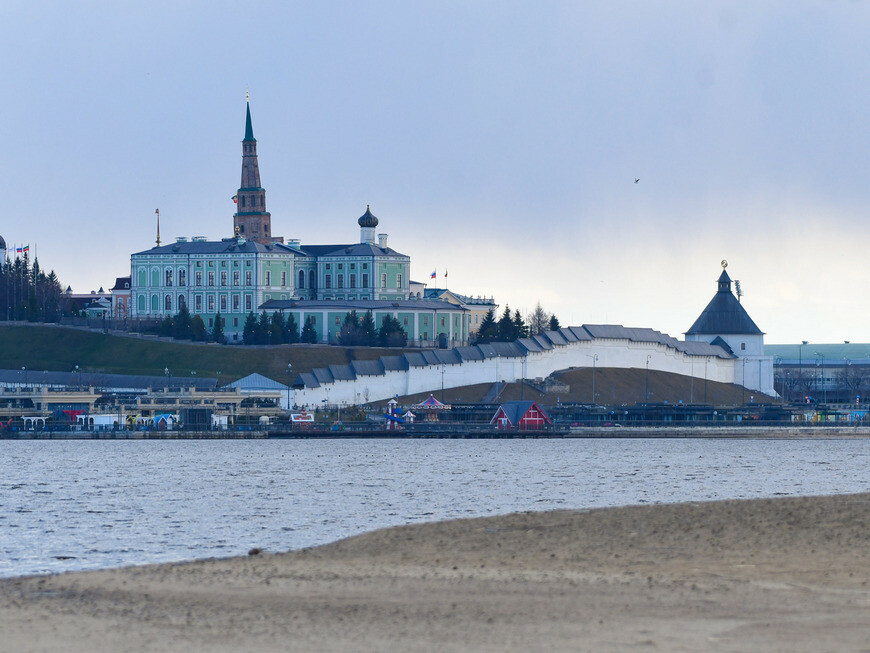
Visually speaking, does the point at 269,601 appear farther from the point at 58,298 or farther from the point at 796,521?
the point at 58,298

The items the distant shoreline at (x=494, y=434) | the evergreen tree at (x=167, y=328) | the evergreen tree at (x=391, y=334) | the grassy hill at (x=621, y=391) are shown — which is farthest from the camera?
the evergreen tree at (x=167, y=328)

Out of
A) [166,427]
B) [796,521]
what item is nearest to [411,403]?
[166,427]

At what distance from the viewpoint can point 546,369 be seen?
115125 millimetres

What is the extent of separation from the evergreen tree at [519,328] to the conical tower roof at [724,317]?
521 inches

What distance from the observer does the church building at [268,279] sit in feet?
438

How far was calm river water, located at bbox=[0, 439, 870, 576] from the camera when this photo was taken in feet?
101

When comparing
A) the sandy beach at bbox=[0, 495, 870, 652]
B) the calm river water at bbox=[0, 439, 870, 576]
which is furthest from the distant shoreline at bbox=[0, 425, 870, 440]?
the sandy beach at bbox=[0, 495, 870, 652]

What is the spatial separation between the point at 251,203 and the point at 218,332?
28.2 meters

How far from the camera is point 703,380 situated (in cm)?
12275

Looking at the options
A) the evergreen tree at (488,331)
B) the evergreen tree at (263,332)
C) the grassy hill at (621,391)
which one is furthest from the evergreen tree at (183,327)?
the grassy hill at (621,391)

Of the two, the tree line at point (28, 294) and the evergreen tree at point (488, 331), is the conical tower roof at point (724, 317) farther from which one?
the tree line at point (28, 294)

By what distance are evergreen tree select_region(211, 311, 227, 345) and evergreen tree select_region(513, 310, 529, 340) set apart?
23.0m

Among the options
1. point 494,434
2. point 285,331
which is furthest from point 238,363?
point 494,434

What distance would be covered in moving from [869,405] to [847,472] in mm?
70463
